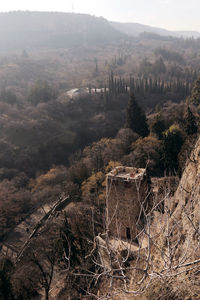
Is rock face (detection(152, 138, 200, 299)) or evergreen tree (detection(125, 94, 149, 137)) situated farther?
evergreen tree (detection(125, 94, 149, 137))

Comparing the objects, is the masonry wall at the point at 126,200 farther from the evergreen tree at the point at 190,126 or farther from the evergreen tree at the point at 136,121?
the evergreen tree at the point at 136,121

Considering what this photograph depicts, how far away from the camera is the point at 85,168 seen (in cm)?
2383

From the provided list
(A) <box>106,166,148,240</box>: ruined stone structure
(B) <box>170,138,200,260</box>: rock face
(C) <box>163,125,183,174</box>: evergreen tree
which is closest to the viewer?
(B) <box>170,138,200,260</box>: rock face

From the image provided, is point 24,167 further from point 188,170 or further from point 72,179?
point 188,170

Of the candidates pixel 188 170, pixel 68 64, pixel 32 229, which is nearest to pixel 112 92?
pixel 32 229

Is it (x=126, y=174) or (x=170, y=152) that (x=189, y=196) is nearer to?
(x=126, y=174)

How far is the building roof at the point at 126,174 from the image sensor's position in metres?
10.4

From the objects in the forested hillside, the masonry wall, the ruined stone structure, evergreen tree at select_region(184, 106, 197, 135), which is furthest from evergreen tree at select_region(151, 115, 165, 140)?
the masonry wall

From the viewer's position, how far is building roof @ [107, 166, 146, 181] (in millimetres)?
10391

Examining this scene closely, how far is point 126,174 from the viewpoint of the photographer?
11.0 meters

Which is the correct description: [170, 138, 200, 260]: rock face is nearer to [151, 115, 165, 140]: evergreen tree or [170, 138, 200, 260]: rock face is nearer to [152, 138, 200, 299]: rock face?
[152, 138, 200, 299]: rock face

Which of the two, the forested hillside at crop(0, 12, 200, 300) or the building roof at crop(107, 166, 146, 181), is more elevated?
the building roof at crop(107, 166, 146, 181)

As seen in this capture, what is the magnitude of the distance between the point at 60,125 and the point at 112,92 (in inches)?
724

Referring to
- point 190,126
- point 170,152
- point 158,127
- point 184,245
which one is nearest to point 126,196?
point 184,245
